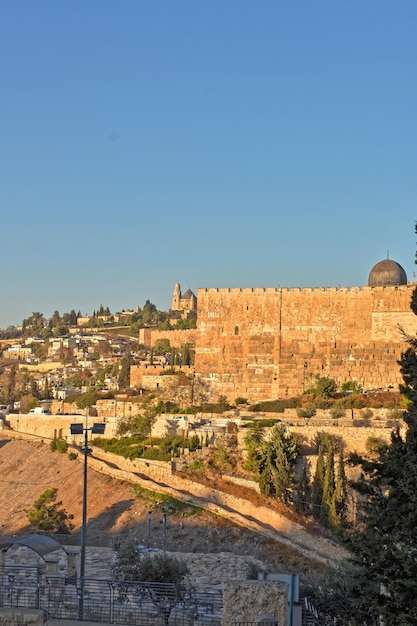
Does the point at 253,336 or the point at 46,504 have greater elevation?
the point at 253,336

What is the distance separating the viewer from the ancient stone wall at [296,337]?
39156 millimetres

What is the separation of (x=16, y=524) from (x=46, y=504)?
1.24m

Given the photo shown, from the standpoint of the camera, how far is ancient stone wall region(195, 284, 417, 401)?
1542 inches

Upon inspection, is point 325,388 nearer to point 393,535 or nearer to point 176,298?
point 393,535

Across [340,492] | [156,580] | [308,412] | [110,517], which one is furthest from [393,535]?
[308,412]

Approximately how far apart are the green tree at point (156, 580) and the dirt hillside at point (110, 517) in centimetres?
582

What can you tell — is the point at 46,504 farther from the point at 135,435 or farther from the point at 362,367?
the point at 362,367

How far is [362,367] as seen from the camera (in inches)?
1545

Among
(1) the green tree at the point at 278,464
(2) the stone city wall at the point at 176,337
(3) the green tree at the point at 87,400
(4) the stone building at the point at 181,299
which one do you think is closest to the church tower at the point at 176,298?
(4) the stone building at the point at 181,299

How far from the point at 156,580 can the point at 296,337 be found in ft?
78.6

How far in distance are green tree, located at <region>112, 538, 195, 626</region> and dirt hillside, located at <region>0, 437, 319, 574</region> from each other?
582cm

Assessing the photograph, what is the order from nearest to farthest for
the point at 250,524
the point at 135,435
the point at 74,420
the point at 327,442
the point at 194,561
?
1. the point at 194,561
2. the point at 250,524
3. the point at 327,442
4. the point at 135,435
5. the point at 74,420

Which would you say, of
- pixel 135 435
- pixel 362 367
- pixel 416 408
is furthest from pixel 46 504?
Answer: pixel 416 408

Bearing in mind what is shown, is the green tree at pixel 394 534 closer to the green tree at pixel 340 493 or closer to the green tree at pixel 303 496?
the green tree at pixel 340 493
